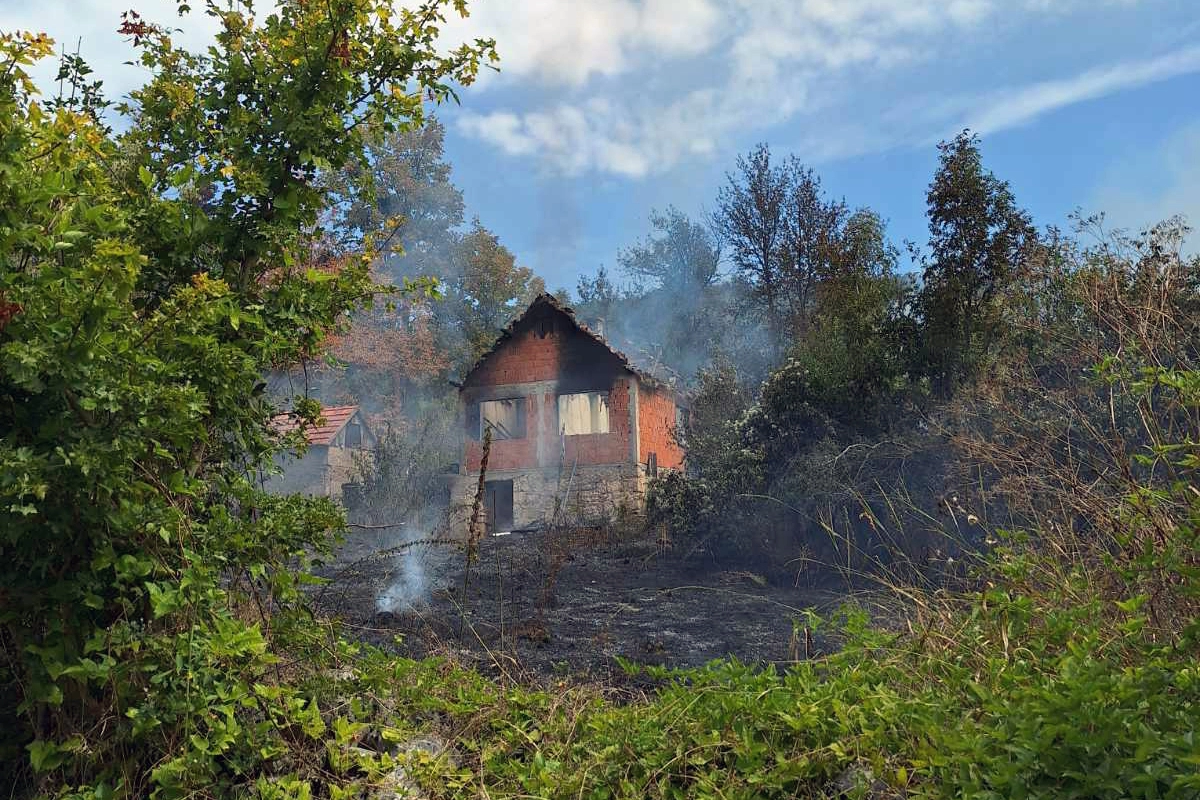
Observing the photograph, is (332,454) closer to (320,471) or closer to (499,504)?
(320,471)

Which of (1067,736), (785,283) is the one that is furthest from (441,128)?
(1067,736)

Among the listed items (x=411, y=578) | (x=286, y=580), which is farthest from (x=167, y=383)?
(x=411, y=578)

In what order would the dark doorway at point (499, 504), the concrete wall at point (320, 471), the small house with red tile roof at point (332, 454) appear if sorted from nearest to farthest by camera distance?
the dark doorway at point (499, 504), the small house with red tile roof at point (332, 454), the concrete wall at point (320, 471)

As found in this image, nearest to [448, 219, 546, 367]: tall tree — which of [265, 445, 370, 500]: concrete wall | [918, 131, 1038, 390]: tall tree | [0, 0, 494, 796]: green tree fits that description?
[265, 445, 370, 500]: concrete wall

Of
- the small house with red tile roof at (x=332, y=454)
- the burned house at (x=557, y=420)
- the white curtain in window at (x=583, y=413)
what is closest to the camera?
the burned house at (x=557, y=420)

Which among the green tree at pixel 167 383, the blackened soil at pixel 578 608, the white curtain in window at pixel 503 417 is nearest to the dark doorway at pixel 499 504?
the white curtain in window at pixel 503 417

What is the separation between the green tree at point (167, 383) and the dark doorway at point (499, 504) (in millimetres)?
20912

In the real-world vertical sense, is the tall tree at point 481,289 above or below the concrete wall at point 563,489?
above

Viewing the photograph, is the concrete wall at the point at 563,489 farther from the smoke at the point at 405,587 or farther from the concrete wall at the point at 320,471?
the concrete wall at the point at 320,471

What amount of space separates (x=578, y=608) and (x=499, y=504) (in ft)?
48.1

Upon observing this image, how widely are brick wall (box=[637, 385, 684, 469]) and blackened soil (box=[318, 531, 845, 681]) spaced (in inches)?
239

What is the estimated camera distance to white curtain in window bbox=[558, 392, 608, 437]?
25.4 metres

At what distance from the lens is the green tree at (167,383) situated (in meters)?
3.87

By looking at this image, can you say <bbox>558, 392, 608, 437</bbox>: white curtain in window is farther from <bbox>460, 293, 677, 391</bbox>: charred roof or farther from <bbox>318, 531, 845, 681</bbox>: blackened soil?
<bbox>318, 531, 845, 681</bbox>: blackened soil
